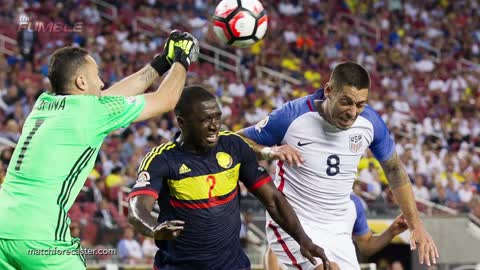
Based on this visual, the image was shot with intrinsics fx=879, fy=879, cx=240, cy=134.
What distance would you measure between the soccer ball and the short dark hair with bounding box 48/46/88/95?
7.14ft

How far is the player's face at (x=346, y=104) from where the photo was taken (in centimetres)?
643

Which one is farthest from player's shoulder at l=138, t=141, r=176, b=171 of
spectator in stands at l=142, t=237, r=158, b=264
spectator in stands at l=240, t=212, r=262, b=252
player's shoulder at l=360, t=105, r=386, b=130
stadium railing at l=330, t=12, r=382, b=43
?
stadium railing at l=330, t=12, r=382, b=43

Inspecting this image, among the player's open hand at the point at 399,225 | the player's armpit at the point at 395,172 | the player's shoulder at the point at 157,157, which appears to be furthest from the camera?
the player's open hand at the point at 399,225

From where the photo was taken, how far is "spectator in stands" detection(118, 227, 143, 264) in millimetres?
11867

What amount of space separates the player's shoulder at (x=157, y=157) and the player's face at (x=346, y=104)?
1.35m

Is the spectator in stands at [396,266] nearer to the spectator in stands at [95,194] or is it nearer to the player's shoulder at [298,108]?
the spectator in stands at [95,194]

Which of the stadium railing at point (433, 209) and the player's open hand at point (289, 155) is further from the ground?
the stadium railing at point (433, 209)

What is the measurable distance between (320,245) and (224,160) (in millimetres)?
1378

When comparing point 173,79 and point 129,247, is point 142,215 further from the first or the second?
point 129,247

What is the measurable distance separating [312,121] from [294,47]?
16385 millimetres

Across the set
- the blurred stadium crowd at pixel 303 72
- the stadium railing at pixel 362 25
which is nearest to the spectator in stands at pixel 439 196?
the blurred stadium crowd at pixel 303 72

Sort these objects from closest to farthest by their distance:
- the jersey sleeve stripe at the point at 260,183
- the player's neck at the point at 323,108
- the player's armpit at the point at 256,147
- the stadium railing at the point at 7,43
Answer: the jersey sleeve stripe at the point at 260,183
the player's armpit at the point at 256,147
the player's neck at the point at 323,108
the stadium railing at the point at 7,43

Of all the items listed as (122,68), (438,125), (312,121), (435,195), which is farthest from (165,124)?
(312,121)

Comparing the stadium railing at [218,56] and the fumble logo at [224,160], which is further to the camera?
the stadium railing at [218,56]
